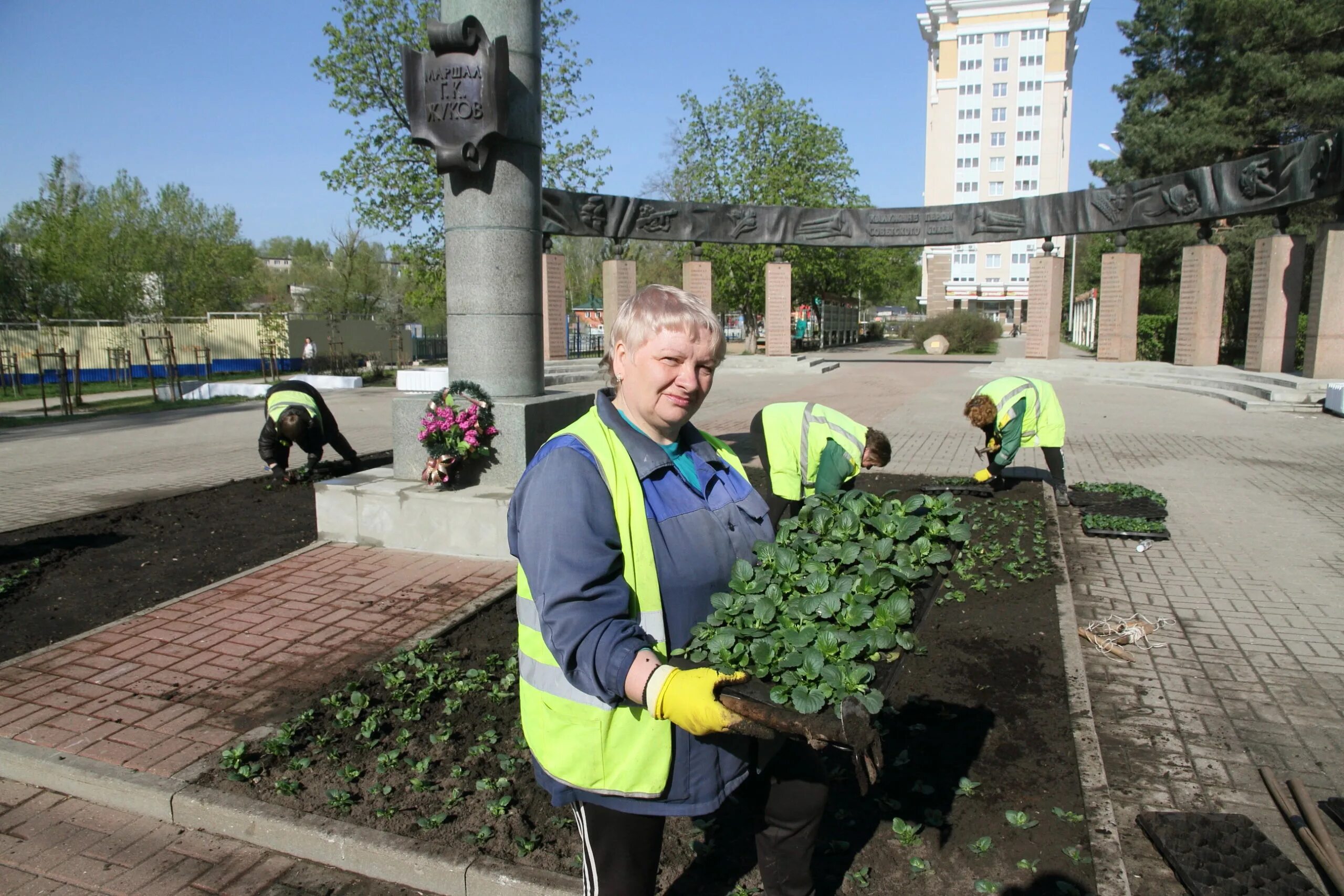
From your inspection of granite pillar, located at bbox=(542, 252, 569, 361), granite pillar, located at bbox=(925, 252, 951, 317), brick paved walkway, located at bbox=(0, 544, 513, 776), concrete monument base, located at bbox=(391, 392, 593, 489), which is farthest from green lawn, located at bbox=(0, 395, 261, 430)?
granite pillar, located at bbox=(925, 252, 951, 317)

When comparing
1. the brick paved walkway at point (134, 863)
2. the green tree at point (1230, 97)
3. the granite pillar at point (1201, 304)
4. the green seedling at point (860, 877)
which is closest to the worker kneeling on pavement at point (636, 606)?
the green seedling at point (860, 877)

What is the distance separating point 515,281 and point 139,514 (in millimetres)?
4037

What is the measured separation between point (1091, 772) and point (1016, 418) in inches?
200

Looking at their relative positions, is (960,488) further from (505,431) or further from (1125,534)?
(505,431)

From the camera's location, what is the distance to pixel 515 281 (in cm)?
670

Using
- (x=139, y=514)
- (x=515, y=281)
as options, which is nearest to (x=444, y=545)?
(x=515, y=281)

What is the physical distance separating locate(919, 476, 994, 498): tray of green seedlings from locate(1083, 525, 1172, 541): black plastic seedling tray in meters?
1.12

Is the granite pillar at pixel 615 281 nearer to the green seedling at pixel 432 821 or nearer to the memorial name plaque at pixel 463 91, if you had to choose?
the memorial name plaque at pixel 463 91

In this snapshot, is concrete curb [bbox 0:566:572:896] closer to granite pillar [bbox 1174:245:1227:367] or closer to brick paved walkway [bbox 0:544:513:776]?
brick paved walkway [bbox 0:544:513:776]

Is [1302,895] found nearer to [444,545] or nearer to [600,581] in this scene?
[600,581]

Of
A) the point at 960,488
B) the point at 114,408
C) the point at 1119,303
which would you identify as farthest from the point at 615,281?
the point at 960,488

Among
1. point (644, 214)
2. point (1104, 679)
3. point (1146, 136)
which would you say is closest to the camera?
point (1104, 679)

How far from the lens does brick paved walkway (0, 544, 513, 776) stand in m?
3.72

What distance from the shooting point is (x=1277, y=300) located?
1898 centimetres
